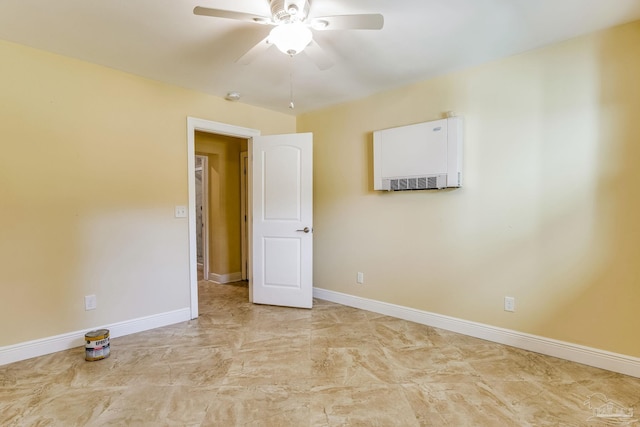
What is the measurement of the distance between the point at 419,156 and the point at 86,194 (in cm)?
294

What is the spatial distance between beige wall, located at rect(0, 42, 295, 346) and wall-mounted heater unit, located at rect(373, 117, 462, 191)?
197 cm

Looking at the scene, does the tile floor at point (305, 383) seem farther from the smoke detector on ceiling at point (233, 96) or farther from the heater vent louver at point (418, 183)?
the smoke detector on ceiling at point (233, 96)

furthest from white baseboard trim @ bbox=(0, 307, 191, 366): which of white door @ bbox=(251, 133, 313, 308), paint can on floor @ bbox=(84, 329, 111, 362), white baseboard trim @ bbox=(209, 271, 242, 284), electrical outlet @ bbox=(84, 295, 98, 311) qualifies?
white baseboard trim @ bbox=(209, 271, 242, 284)

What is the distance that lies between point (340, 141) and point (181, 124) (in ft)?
5.76

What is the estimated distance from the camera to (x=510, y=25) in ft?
7.00

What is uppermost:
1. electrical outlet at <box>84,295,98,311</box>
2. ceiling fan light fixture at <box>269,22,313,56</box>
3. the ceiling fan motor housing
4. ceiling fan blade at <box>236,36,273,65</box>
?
the ceiling fan motor housing

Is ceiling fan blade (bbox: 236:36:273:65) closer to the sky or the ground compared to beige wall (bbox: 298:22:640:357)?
closer to the sky

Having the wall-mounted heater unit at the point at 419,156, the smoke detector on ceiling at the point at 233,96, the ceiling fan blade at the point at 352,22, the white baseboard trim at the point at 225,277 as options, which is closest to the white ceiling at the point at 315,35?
the ceiling fan blade at the point at 352,22

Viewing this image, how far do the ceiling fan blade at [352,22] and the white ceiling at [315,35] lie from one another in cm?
20

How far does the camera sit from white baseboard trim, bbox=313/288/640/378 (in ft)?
7.15

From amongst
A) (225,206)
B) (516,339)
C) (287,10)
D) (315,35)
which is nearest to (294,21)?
(287,10)

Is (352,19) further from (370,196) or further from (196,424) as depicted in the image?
(196,424)

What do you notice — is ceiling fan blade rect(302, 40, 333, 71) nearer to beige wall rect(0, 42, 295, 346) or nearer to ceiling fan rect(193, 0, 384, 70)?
ceiling fan rect(193, 0, 384, 70)

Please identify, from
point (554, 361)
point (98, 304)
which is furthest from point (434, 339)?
point (98, 304)
